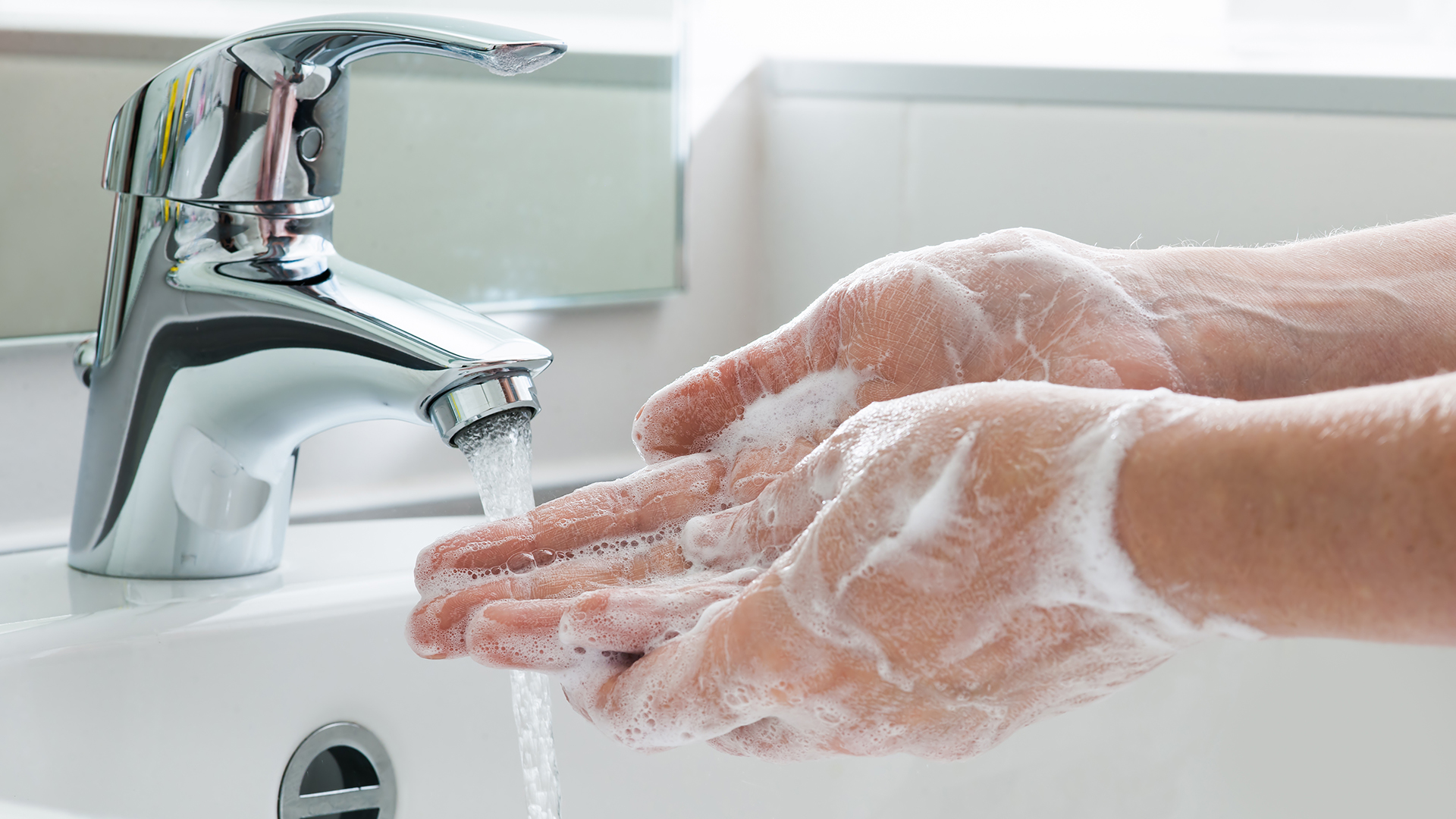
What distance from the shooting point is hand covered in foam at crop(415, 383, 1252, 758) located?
331 mm

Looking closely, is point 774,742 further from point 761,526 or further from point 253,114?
point 253,114

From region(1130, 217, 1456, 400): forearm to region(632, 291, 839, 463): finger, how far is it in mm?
140

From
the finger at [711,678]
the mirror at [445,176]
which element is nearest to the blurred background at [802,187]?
the mirror at [445,176]

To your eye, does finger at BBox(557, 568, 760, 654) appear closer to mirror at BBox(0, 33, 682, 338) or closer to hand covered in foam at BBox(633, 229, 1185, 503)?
hand covered in foam at BBox(633, 229, 1185, 503)

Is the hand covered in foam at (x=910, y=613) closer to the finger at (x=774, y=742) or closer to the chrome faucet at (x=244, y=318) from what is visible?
the finger at (x=774, y=742)

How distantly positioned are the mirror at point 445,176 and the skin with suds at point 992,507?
317 millimetres

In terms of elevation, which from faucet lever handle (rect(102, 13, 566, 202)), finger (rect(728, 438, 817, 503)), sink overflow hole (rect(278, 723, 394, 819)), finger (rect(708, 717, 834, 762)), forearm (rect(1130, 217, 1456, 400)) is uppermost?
faucet lever handle (rect(102, 13, 566, 202))

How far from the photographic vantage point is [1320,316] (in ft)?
1.68

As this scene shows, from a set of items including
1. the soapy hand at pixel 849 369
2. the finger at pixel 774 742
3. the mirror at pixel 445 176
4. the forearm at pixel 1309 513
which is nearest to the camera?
the forearm at pixel 1309 513

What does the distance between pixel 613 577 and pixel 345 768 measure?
194 millimetres

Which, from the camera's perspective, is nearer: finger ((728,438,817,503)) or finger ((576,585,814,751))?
finger ((576,585,814,751))

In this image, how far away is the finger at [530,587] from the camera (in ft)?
1.38

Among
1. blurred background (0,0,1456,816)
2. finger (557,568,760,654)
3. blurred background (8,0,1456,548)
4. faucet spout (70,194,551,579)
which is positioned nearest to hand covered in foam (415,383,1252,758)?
finger (557,568,760,654)

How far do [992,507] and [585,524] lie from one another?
194mm
